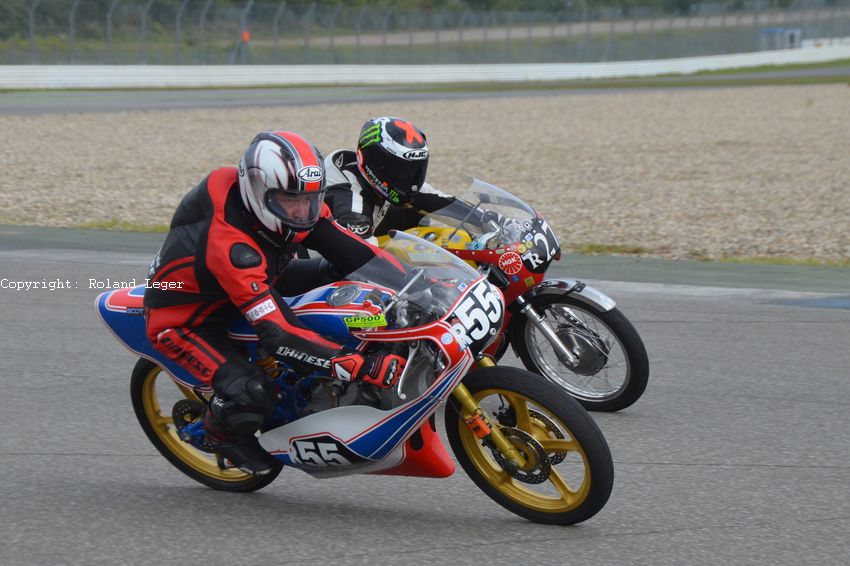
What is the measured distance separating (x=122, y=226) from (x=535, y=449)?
9962 millimetres

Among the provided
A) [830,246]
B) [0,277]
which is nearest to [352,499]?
[0,277]

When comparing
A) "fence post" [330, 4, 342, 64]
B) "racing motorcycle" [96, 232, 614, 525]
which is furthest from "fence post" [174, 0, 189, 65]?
"racing motorcycle" [96, 232, 614, 525]

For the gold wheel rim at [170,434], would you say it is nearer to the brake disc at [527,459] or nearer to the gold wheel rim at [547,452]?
the gold wheel rim at [547,452]

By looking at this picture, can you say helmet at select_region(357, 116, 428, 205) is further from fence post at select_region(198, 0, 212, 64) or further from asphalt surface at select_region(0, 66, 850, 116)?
fence post at select_region(198, 0, 212, 64)

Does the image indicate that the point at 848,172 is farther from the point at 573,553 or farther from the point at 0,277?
the point at 573,553

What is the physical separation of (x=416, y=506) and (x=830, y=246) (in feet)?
27.9

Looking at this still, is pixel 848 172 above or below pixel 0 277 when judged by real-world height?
below

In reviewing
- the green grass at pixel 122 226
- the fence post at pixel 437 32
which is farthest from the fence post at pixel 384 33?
the green grass at pixel 122 226

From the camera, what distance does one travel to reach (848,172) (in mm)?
18656

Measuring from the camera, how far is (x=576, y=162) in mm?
20922

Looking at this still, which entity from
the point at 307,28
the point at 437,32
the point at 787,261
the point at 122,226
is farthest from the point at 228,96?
the point at 787,261

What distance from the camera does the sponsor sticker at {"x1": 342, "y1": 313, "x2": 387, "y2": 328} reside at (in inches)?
172

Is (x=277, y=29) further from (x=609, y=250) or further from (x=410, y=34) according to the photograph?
(x=609, y=250)

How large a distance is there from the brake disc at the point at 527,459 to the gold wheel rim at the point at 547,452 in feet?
0.10
